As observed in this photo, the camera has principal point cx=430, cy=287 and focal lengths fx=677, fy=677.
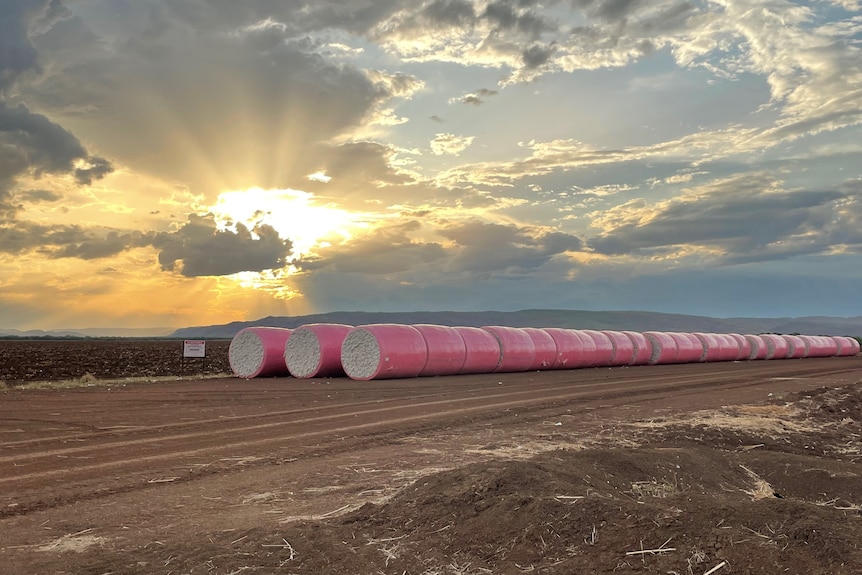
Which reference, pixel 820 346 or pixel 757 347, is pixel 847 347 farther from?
pixel 757 347

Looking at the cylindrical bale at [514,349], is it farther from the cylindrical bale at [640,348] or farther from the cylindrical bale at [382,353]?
the cylindrical bale at [640,348]

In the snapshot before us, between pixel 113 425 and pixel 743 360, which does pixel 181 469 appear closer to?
pixel 113 425

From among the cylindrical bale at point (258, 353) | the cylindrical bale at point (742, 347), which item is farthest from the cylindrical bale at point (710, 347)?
the cylindrical bale at point (258, 353)

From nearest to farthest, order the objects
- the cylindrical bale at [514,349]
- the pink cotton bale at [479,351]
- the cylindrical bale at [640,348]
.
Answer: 1. the pink cotton bale at [479,351]
2. the cylindrical bale at [514,349]
3. the cylindrical bale at [640,348]

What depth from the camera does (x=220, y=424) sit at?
564 inches

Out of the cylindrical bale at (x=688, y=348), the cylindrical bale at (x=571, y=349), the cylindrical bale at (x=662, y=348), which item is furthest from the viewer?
the cylindrical bale at (x=688, y=348)

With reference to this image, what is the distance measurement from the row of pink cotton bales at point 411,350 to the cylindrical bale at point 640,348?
2.40 feet

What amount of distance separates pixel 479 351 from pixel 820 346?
40.4 meters

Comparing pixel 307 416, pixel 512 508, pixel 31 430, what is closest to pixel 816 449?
pixel 512 508

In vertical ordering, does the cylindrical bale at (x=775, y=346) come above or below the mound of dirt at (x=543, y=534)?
above

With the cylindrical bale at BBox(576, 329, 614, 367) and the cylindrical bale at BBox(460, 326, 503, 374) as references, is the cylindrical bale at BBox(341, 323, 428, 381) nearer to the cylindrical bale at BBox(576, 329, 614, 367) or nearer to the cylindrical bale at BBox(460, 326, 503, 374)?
the cylindrical bale at BBox(460, 326, 503, 374)

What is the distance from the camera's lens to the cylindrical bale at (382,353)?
24.6m

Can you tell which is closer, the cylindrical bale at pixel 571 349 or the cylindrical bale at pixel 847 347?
the cylindrical bale at pixel 571 349

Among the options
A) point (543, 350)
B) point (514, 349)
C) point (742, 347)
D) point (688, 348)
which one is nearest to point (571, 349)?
point (543, 350)
